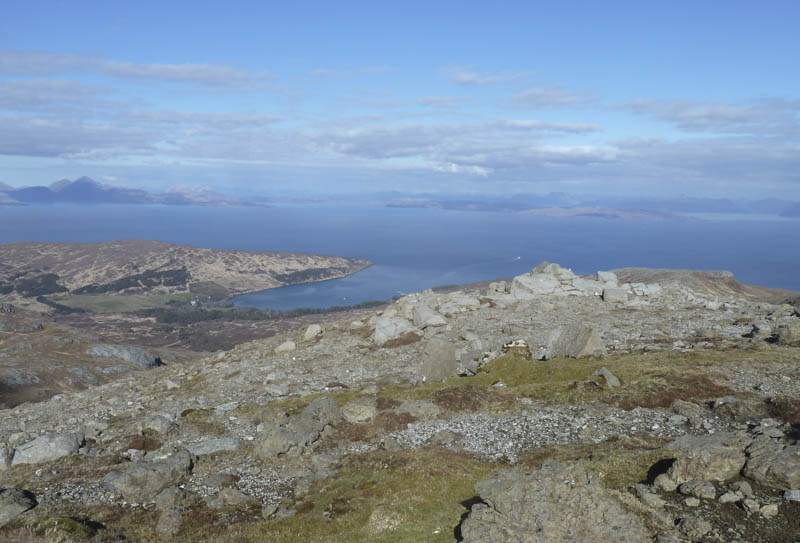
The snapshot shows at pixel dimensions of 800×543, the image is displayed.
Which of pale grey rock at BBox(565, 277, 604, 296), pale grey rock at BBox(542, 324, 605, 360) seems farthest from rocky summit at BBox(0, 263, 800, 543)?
pale grey rock at BBox(565, 277, 604, 296)

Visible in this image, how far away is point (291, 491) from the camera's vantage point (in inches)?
786

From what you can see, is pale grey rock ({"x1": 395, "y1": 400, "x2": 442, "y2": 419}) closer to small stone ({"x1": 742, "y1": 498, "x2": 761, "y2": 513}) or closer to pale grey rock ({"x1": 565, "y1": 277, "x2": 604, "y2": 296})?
small stone ({"x1": 742, "y1": 498, "x2": 761, "y2": 513})

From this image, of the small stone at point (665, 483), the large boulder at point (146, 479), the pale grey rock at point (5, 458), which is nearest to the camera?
the small stone at point (665, 483)

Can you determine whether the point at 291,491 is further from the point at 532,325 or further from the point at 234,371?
the point at 532,325

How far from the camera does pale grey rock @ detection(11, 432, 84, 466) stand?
23.5 metres

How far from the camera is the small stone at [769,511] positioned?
13.0m

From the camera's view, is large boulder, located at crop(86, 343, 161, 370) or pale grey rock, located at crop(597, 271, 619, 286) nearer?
pale grey rock, located at crop(597, 271, 619, 286)

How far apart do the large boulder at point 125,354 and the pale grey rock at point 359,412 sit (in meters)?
75.8

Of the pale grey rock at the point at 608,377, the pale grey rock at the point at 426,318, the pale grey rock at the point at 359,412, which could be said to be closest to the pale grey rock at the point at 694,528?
the pale grey rock at the point at 608,377

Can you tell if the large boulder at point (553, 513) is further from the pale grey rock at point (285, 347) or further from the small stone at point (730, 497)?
the pale grey rock at point (285, 347)

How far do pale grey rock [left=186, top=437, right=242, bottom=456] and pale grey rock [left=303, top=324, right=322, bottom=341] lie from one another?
23.9m

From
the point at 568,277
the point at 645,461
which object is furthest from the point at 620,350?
the point at 568,277

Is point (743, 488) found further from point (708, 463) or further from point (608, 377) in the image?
point (608, 377)

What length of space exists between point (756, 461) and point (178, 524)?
63.1ft
